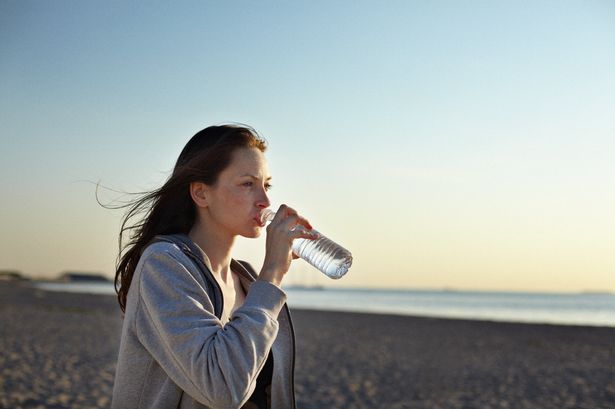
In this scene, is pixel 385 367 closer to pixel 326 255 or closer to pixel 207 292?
pixel 326 255

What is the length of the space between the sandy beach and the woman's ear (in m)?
6.97

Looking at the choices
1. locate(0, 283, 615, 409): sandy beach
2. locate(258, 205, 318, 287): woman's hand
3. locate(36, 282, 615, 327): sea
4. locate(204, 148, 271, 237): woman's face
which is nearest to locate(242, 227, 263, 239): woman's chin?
locate(204, 148, 271, 237): woman's face

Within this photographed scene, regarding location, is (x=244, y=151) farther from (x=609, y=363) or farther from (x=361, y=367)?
(x=609, y=363)

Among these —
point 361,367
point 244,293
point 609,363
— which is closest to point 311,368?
point 361,367

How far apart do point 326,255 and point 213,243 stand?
43cm

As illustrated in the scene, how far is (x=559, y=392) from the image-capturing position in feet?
39.3

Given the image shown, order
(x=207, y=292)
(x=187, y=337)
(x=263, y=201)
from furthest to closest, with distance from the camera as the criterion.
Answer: (x=263, y=201) < (x=207, y=292) < (x=187, y=337)

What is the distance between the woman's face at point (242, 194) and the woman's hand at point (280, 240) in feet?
0.43

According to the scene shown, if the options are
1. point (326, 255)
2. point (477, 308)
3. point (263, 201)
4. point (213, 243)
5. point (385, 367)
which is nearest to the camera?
point (263, 201)

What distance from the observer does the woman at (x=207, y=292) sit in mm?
2010

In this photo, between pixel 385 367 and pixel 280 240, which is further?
pixel 385 367

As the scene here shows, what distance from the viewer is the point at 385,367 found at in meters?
14.2

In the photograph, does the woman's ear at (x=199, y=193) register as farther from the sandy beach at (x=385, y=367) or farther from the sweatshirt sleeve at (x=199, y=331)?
the sandy beach at (x=385, y=367)

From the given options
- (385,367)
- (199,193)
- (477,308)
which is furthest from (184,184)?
(477,308)
